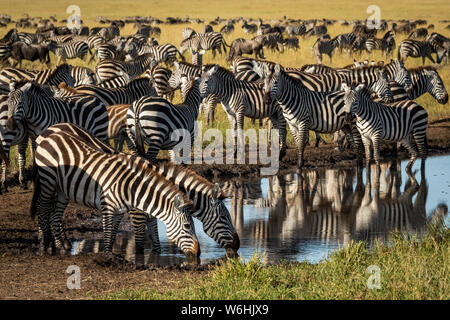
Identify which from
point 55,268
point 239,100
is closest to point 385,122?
point 239,100

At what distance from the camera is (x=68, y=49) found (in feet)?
85.5

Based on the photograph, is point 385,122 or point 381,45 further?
point 381,45

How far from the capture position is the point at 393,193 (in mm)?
12000

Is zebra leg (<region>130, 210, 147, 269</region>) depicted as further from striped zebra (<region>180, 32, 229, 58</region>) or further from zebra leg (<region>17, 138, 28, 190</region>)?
striped zebra (<region>180, 32, 229, 58</region>)

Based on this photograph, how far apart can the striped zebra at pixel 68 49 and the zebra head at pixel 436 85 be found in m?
13.2

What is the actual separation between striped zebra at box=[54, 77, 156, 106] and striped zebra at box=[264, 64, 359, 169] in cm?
216

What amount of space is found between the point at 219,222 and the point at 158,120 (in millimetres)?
3601

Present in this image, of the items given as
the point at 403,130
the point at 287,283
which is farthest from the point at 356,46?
the point at 287,283

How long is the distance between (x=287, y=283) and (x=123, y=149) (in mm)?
7768

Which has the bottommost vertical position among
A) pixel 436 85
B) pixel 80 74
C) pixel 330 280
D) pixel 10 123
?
pixel 330 280

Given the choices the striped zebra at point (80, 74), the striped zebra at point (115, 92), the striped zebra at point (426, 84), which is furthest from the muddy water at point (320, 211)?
the striped zebra at point (80, 74)

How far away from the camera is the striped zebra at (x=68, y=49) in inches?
1022

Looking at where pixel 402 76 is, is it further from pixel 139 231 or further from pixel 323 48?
pixel 323 48
